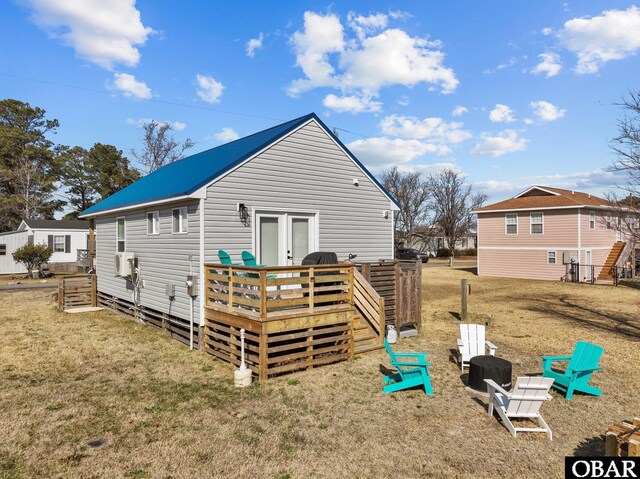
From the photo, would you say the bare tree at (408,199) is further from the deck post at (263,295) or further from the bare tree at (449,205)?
the deck post at (263,295)

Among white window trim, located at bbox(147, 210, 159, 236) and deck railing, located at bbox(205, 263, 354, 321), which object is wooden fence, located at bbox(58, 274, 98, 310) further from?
deck railing, located at bbox(205, 263, 354, 321)

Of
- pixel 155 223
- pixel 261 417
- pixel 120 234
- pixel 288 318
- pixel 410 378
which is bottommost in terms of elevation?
pixel 261 417

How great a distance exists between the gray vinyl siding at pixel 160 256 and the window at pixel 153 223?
0.13m

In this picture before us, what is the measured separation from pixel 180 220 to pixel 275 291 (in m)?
3.75

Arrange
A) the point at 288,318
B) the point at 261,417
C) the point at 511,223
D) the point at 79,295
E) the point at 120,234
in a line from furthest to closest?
the point at 511,223, the point at 79,295, the point at 120,234, the point at 288,318, the point at 261,417

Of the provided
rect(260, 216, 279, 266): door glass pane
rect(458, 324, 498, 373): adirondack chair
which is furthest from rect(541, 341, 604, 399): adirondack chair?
rect(260, 216, 279, 266): door glass pane

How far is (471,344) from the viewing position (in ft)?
25.4

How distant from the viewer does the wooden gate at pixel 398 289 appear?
34.0 ft

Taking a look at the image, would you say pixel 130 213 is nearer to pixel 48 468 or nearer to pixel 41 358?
pixel 41 358

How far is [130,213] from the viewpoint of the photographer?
1254cm

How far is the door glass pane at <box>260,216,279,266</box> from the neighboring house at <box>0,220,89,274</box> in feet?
83.5

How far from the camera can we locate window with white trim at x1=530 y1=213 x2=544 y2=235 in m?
25.2

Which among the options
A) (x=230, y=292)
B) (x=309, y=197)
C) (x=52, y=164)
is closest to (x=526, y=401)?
(x=230, y=292)

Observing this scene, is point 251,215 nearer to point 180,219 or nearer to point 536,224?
point 180,219
